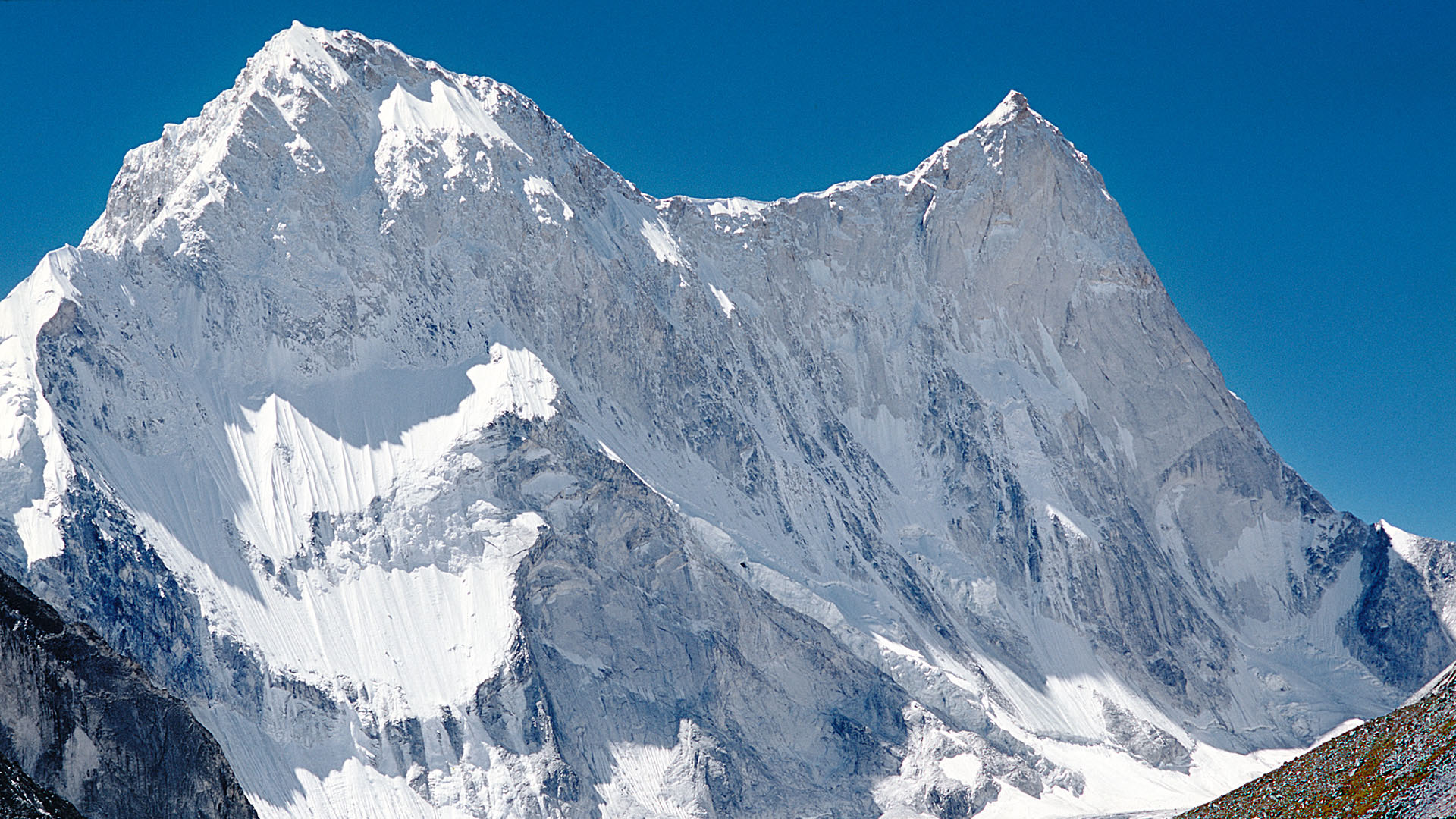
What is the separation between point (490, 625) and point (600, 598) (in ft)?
43.4

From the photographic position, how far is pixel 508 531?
148 metres

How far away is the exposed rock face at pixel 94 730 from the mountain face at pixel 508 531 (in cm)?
4715

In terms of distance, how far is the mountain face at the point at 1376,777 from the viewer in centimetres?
5656

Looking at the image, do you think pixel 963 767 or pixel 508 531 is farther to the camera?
pixel 963 767

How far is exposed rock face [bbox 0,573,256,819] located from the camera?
70000mm

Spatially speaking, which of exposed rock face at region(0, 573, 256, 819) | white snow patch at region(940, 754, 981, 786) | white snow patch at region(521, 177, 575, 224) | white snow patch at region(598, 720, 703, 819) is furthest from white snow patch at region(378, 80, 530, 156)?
exposed rock face at region(0, 573, 256, 819)

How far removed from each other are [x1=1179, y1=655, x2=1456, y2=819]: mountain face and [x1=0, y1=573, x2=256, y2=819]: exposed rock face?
50257 mm

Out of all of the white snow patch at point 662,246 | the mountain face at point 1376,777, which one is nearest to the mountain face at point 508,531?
the white snow patch at point 662,246

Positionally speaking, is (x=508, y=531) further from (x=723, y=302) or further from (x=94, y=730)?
(x=94, y=730)

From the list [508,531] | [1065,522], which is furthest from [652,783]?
[1065,522]

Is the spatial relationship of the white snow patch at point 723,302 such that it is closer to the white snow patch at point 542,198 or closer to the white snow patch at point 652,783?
the white snow patch at point 542,198

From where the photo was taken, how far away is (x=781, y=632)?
15850cm

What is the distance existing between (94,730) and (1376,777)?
2261 inches

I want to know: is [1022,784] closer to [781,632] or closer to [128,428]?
[781,632]
